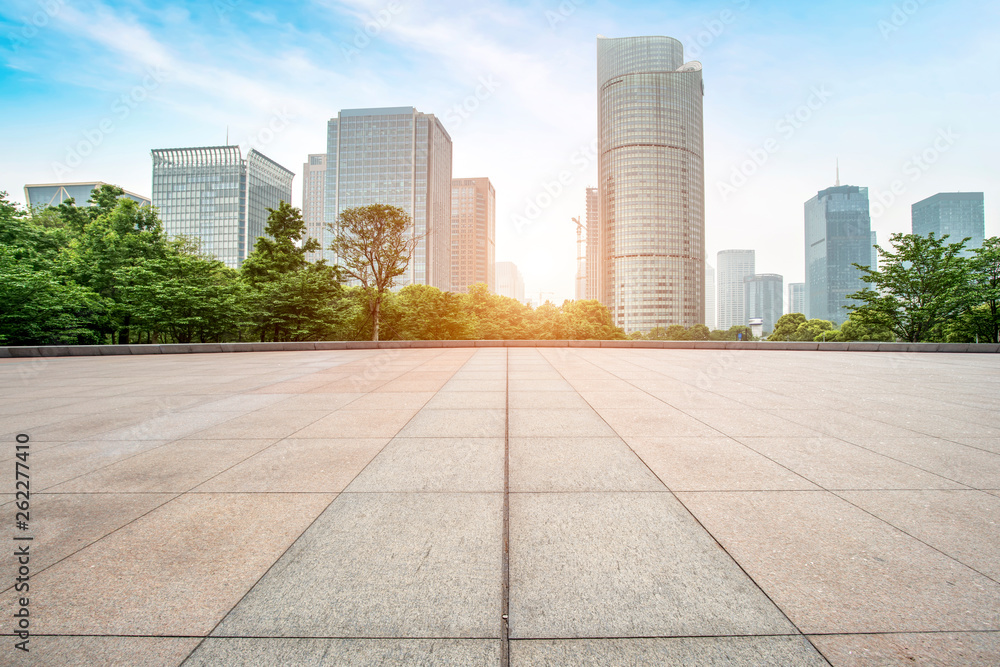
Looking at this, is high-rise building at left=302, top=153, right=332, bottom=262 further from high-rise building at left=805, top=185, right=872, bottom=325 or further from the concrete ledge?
high-rise building at left=805, top=185, right=872, bottom=325

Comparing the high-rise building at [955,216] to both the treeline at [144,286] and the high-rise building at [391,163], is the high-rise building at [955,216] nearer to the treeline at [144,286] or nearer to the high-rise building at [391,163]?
the high-rise building at [391,163]

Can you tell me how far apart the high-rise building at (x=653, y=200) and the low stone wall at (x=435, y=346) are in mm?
132822

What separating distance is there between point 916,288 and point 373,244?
36438mm

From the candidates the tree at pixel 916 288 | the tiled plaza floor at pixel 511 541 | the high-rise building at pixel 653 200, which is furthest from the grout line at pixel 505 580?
the high-rise building at pixel 653 200

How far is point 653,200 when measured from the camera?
149 metres

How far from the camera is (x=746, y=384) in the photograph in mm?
9109

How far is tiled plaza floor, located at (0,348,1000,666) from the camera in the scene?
174cm

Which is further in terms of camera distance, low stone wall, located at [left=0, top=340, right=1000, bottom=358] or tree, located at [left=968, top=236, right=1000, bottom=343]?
tree, located at [left=968, top=236, right=1000, bottom=343]

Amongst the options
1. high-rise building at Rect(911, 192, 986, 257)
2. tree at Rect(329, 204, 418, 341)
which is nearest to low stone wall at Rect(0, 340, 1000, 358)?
tree at Rect(329, 204, 418, 341)

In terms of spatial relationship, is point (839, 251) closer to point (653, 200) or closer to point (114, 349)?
point (653, 200)

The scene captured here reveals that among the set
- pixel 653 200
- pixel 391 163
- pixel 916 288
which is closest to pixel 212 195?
pixel 391 163

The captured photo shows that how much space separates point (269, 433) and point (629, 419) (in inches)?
176

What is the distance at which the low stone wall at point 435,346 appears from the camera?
18328 mm

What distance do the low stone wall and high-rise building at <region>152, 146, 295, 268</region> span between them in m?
154
